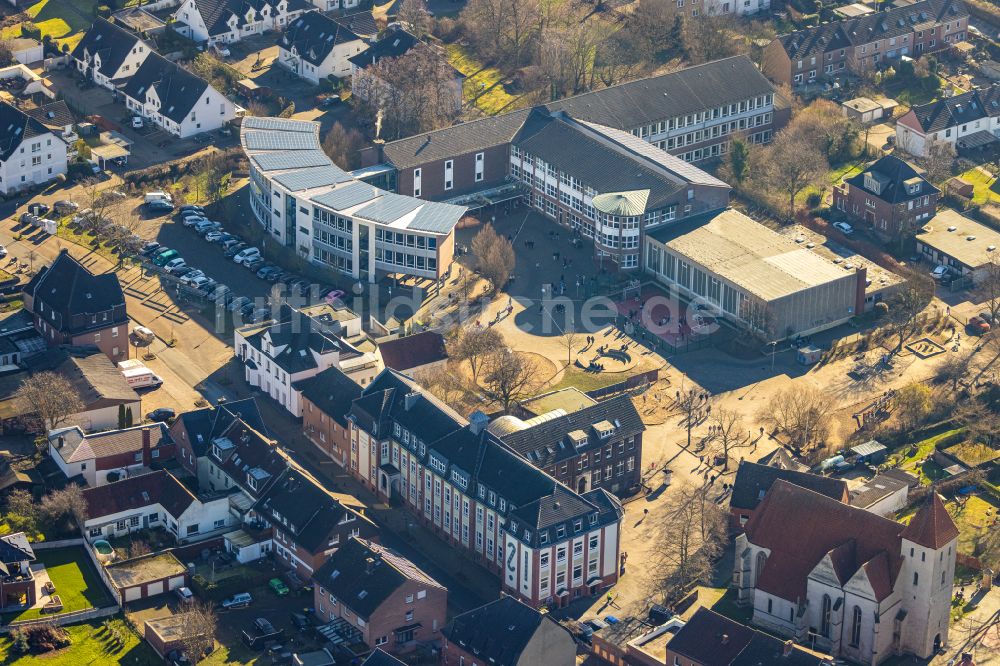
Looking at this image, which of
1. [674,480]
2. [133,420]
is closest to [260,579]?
[133,420]

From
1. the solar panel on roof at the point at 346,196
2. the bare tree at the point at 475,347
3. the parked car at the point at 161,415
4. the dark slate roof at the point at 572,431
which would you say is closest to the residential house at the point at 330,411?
the parked car at the point at 161,415

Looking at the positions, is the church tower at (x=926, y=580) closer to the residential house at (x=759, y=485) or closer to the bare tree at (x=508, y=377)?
the residential house at (x=759, y=485)

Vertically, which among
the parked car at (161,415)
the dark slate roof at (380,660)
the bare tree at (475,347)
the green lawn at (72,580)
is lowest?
the green lawn at (72,580)

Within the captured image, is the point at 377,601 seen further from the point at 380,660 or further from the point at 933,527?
the point at 933,527

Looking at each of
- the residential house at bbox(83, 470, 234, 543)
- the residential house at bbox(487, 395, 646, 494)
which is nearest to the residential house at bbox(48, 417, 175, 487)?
the residential house at bbox(83, 470, 234, 543)

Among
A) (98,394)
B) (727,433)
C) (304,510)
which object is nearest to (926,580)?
(727,433)

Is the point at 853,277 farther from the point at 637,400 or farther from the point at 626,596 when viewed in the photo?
the point at 626,596
